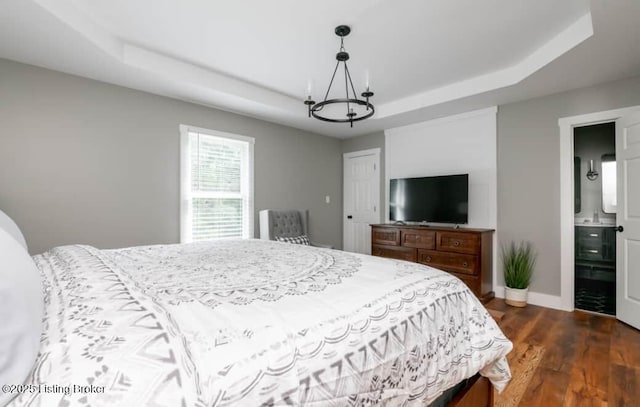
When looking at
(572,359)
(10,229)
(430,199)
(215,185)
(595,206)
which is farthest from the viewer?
Result: (595,206)

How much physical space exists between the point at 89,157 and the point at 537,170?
16.5 ft

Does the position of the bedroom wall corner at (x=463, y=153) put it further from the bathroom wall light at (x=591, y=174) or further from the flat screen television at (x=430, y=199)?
the bathroom wall light at (x=591, y=174)

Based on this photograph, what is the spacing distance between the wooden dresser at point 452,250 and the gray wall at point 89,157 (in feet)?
9.55

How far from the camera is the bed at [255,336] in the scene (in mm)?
562

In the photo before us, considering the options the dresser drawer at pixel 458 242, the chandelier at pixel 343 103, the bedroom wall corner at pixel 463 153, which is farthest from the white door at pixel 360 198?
the dresser drawer at pixel 458 242

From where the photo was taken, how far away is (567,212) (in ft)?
10.8

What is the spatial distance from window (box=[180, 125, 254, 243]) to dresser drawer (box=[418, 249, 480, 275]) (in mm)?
2486

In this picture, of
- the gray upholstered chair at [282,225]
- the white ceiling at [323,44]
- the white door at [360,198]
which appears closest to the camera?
the white ceiling at [323,44]

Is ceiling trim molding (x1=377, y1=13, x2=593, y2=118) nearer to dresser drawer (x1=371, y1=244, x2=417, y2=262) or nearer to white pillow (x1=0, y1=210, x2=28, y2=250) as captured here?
dresser drawer (x1=371, y1=244, x2=417, y2=262)

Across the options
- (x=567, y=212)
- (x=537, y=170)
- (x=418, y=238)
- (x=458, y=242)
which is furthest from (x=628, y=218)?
(x=418, y=238)

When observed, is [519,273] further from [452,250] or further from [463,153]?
[463,153]

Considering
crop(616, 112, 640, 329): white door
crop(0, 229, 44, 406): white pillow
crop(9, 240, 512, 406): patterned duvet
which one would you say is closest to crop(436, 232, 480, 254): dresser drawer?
crop(616, 112, 640, 329): white door

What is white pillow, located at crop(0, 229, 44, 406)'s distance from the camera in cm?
51

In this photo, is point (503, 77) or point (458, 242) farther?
point (458, 242)
